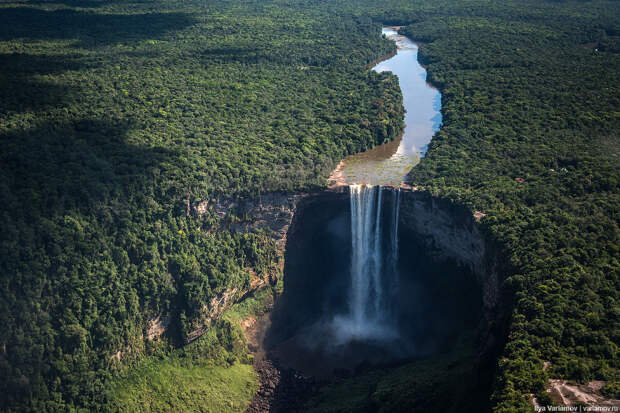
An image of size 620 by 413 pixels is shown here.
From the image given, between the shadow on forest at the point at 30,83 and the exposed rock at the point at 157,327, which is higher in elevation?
the shadow on forest at the point at 30,83

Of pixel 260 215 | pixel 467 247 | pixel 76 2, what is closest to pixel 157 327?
pixel 260 215

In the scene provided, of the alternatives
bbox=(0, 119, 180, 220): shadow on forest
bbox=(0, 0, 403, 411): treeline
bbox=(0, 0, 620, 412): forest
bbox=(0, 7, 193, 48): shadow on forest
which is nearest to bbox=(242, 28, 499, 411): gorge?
bbox=(0, 0, 620, 412): forest

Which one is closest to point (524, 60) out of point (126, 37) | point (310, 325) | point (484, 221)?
point (484, 221)

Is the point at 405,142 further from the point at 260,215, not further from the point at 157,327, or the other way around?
the point at 157,327

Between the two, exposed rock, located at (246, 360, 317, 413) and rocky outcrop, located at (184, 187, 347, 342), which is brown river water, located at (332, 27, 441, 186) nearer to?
rocky outcrop, located at (184, 187, 347, 342)

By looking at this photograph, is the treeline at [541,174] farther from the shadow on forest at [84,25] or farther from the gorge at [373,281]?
the shadow on forest at [84,25]

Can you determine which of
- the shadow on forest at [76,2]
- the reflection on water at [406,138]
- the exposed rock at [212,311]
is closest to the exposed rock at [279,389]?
the exposed rock at [212,311]

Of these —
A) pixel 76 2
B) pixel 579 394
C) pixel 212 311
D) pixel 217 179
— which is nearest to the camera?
pixel 579 394
